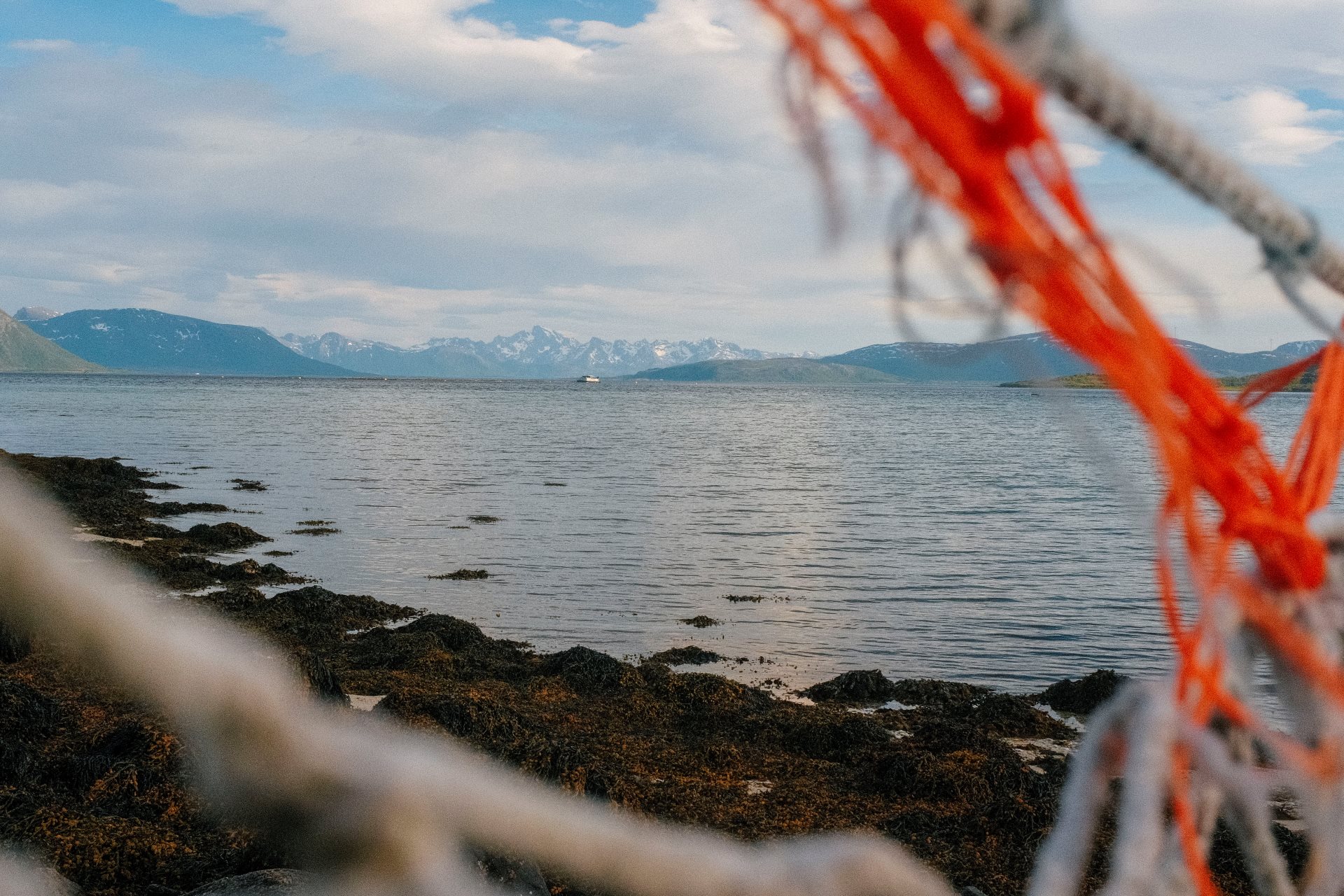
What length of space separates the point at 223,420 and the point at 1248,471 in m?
87.5

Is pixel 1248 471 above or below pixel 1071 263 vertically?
below

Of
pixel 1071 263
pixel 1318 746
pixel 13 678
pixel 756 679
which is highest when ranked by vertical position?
pixel 1071 263

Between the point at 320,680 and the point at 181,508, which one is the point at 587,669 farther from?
the point at 181,508

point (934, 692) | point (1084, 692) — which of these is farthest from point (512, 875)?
point (1084, 692)

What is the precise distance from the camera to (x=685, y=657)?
1548cm

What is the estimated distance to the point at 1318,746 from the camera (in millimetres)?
2174

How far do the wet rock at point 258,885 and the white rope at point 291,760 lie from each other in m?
3.94

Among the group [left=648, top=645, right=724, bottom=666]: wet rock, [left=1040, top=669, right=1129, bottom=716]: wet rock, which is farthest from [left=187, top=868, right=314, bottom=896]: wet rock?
[left=1040, top=669, right=1129, bottom=716]: wet rock

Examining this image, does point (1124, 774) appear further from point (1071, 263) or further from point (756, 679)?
point (756, 679)

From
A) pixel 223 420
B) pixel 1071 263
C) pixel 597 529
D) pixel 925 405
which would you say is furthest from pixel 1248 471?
pixel 925 405

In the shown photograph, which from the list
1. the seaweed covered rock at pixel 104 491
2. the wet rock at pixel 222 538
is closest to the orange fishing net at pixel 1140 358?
the wet rock at pixel 222 538

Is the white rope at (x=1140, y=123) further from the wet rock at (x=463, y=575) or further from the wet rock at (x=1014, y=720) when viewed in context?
the wet rock at (x=463, y=575)

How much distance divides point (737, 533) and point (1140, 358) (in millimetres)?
28031

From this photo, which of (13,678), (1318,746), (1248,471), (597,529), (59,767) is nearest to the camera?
(1248,471)
